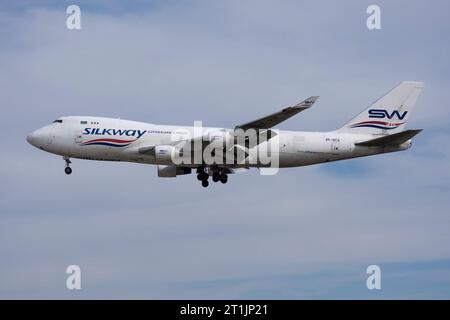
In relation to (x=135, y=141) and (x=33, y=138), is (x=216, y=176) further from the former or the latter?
(x=33, y=138)

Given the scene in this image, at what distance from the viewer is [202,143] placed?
223 feet

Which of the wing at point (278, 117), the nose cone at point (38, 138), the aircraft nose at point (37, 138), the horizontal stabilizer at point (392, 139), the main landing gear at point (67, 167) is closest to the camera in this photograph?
the wing at point (278, 117)

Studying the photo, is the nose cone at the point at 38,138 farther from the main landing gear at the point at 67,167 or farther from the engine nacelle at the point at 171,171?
the engine nacelle at the point at 171,171

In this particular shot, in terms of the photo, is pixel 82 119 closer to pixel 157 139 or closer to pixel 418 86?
pixel 157 139

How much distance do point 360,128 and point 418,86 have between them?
541cm

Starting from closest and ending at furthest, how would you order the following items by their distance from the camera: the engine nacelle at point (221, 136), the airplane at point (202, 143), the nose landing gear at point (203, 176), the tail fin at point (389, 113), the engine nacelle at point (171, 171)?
the engine nacelle at point (221, 136) → the airplane at point (202, 143) → the nose landing gear at point (203, 176) → the engine nacelle at point (171, 171) → the tail fin at point (389, 113)

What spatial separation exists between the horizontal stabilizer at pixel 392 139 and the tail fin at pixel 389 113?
2297 millimetres

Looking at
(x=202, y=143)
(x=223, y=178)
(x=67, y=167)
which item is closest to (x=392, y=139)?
(x=223, y=178)

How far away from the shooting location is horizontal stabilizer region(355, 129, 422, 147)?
223 ft

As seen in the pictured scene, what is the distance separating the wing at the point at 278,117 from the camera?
206 ft

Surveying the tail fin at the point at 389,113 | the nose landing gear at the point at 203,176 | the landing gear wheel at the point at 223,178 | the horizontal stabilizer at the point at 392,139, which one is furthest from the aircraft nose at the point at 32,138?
the horizontal stabilizer at the point at 392,139

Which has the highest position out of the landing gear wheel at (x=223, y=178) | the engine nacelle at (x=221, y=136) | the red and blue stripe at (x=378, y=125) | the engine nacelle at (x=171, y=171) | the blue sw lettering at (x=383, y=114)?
the blue sw lettering at (x=383, y=114)

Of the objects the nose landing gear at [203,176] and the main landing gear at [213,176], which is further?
the main landing gear at [213,176]

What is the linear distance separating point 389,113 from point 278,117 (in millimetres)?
12124
